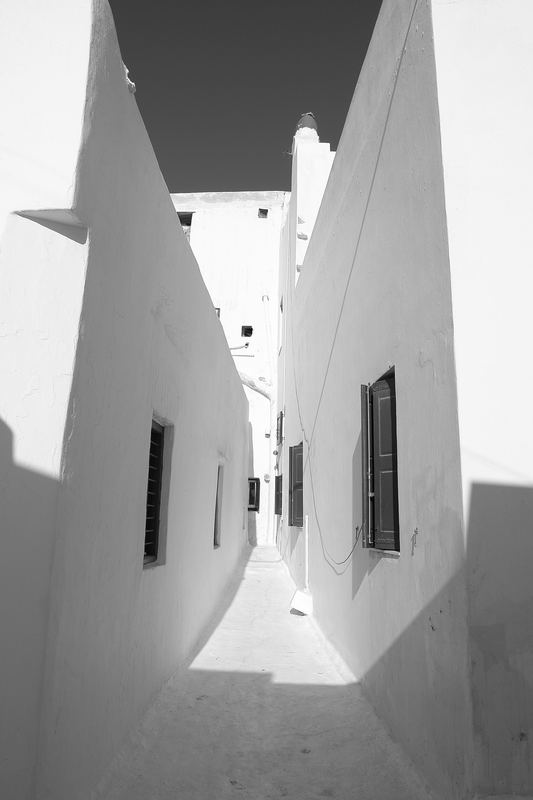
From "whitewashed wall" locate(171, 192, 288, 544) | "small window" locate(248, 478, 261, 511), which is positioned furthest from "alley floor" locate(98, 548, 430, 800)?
"whitewashed wall" locate(171, 192, 288, 544)

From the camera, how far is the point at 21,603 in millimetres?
2066

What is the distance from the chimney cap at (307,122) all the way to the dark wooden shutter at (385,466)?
33.9 ft

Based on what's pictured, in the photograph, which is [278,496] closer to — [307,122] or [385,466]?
[307,122]

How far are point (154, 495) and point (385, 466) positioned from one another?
165 centimetres

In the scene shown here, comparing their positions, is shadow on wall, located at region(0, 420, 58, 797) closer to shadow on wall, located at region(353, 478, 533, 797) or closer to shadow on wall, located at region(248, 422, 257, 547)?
shadow on wall, located at region(353, 478, 533, 797)

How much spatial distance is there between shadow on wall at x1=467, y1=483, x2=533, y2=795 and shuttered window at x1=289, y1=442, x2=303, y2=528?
585cm

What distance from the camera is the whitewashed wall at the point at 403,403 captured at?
2645 mm

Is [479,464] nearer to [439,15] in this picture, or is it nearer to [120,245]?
[120,245]

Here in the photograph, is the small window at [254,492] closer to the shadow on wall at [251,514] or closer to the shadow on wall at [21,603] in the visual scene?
the shadow on wall at [251,514]

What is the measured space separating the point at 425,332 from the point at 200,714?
2.79 m

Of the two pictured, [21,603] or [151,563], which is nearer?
[21,603]

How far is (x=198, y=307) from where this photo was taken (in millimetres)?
5262

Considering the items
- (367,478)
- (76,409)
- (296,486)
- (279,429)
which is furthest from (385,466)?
(279,429)

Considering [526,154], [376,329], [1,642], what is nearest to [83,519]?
[1,642]
